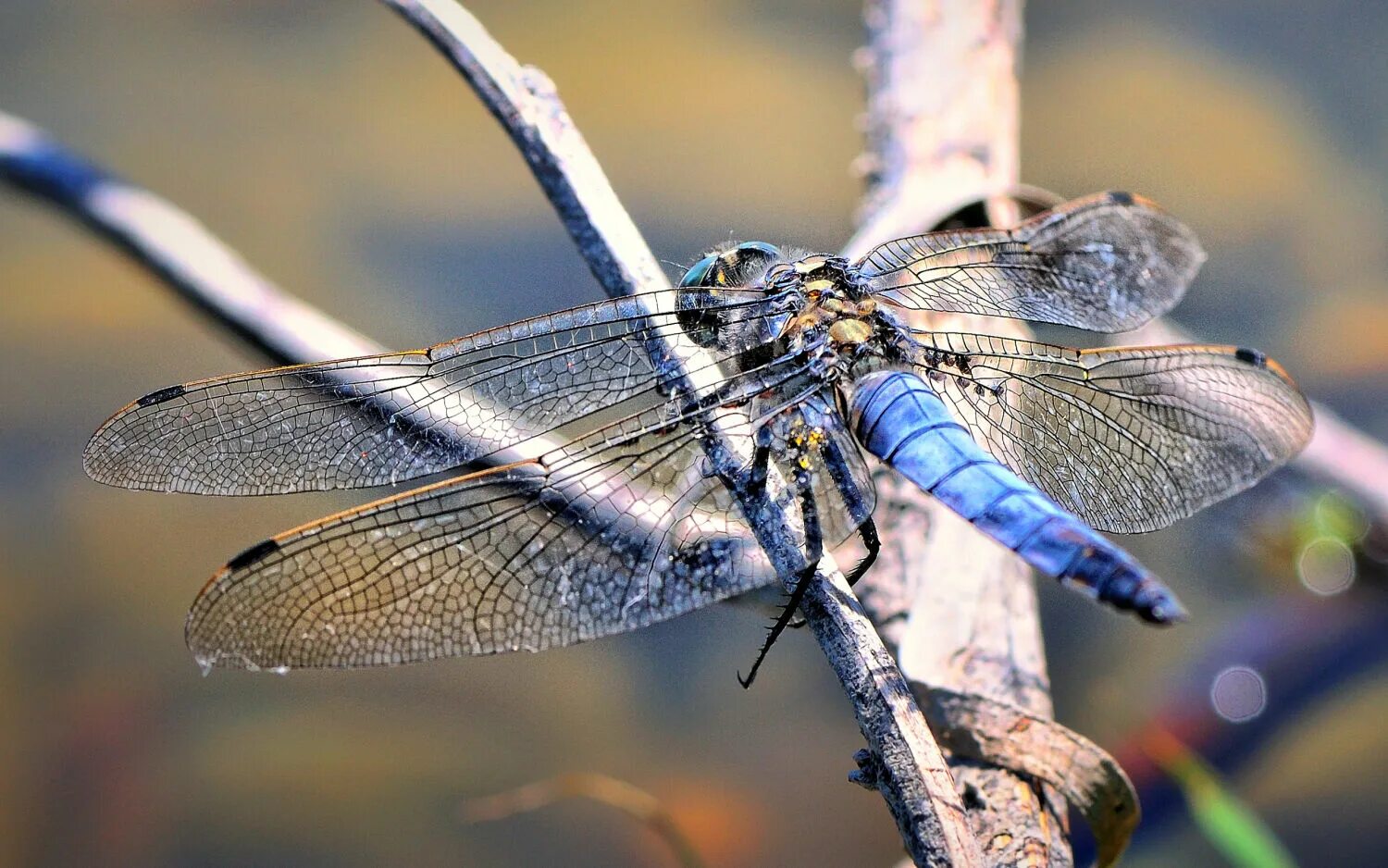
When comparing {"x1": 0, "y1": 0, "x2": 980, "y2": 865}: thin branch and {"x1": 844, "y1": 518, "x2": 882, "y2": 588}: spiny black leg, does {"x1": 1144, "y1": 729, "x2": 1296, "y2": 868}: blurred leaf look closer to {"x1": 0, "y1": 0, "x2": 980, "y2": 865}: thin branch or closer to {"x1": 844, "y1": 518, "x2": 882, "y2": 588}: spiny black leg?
{"x1": 844, "y1": 518, "x2": 882, "y2": 588}: spiny black leg

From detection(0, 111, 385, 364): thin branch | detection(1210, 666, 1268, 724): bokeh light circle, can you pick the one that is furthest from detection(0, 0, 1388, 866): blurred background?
detection(0, 111, 385, 364): thin branch

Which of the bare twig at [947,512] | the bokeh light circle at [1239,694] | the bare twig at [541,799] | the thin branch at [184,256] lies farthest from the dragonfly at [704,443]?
the bokeh light circle at [1239,694]

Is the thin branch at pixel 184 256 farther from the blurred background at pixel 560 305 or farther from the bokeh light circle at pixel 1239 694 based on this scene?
the bokeh light circle at pixel 1239 694

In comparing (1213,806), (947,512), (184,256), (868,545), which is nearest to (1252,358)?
(947,512)

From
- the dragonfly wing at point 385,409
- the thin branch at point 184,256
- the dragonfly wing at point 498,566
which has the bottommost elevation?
the dragonfly wing at point 498,566

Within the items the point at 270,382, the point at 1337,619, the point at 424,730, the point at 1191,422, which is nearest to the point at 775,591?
the point at 1191,422

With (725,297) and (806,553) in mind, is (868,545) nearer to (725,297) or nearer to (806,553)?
(806,553)
